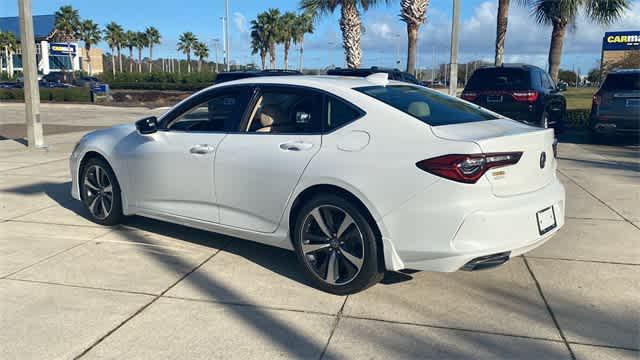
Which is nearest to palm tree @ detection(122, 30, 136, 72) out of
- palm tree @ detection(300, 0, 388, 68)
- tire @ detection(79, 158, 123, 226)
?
palm tree @ detection(300, 0, 388, 68)

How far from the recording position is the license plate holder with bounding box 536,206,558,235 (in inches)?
160

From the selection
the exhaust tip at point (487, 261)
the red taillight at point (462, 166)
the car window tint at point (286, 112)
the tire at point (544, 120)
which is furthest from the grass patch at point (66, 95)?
the exhaust tip at point (487, 261)

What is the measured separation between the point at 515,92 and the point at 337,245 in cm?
905

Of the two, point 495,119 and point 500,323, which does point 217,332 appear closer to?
point 500,323

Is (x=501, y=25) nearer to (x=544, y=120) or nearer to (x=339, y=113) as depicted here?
(x=544, y=120)

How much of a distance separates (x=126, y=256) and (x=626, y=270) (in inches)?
173

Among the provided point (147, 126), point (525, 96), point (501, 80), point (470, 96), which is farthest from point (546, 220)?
point (501, 80)

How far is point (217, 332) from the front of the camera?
12.3ft

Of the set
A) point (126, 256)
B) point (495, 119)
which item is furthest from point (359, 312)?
point (126, 256)

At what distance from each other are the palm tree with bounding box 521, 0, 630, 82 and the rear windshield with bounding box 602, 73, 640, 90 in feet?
18.7

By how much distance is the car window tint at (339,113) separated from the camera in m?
4.32

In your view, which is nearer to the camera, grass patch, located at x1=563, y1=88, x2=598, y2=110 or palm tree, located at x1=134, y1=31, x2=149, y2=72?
grass patch, located at x1=563, y1=88, x2=598, y2=110

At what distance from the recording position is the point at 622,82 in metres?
12.1

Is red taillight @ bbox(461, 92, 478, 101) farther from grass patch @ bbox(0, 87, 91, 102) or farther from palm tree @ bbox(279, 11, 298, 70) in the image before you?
palm tree @ bbox(279, 11, 298, 70)
